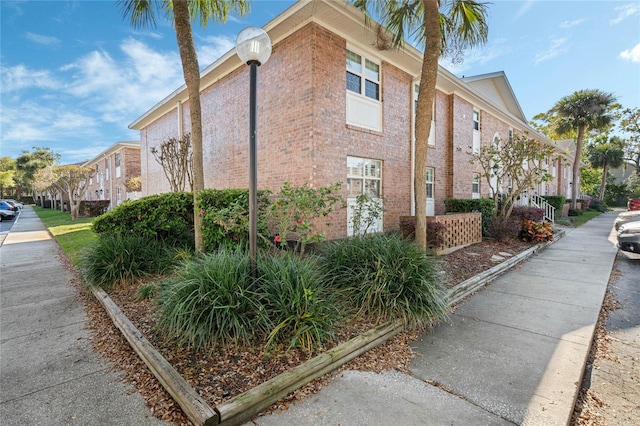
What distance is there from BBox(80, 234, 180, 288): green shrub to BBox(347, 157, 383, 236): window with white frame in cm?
500

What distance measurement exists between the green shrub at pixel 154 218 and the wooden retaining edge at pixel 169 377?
288cm

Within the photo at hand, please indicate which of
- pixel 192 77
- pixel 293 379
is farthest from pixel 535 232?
pixel 192 77

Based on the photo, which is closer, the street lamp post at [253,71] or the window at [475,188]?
the street lamp post at [253,71]

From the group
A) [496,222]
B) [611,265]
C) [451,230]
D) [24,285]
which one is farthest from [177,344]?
[496,222]

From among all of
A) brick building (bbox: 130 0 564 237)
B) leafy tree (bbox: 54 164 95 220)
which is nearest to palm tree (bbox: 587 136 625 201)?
brick building (bbox: 130 0 564 237)

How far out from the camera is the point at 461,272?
6.35 m

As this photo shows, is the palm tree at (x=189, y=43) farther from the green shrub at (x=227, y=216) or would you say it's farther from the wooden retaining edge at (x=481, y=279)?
the wooden retaining edge at (x=481, y=279)

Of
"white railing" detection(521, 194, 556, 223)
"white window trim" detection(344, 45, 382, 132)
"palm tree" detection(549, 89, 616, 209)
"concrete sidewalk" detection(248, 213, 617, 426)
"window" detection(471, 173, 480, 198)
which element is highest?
"palm tree" detection(549, 89, 616, 209)

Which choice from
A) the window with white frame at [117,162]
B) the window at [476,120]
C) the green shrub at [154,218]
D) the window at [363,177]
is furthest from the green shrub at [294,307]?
the window with white frame at [117,162]

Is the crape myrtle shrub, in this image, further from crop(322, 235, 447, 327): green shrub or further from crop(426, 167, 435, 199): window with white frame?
crop(322, 235, 447, 327): green shrub

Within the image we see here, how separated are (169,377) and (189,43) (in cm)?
573

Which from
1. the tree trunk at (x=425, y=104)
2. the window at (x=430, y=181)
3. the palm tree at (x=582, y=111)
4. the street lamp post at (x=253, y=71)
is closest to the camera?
the street lamp post at (x=253, y=71)

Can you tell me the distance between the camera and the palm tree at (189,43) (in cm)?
566

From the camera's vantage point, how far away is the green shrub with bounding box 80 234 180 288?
5410 millimetres
